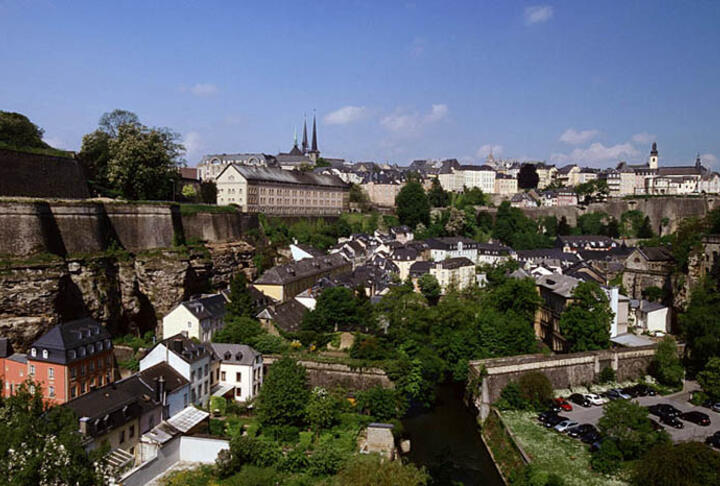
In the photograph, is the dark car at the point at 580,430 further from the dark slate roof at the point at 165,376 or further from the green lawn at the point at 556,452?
the dark slate roof at the point at 165,376

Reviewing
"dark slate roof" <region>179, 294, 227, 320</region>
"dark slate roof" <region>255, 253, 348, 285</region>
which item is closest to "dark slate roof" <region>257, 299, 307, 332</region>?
"dark slate roof" <region>179, 294, 227, 320</region>

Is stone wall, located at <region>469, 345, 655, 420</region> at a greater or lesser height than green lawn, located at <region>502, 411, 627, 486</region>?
greater

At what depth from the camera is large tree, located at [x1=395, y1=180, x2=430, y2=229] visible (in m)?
63.8

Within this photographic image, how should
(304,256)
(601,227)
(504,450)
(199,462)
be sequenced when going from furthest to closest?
(601,227) → (304,256) → (504,450) → (199,462)

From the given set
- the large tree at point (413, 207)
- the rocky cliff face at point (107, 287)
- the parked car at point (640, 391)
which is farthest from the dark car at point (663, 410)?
the large tree at point (413, 207)

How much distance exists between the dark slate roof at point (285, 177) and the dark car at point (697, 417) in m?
A: 41.4

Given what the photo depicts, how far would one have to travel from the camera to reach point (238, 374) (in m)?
25.5

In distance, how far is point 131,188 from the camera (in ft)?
130

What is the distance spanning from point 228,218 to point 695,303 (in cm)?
3089

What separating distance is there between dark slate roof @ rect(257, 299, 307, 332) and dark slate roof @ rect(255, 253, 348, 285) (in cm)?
363

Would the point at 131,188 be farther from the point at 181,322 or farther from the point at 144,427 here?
the point at 144,427

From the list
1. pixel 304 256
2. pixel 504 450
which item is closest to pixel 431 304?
pixel 304 256

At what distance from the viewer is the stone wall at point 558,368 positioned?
2514cm

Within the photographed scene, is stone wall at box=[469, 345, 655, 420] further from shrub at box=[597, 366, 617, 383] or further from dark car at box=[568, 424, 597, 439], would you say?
dark car at box=[568, 424, 597, 439]
